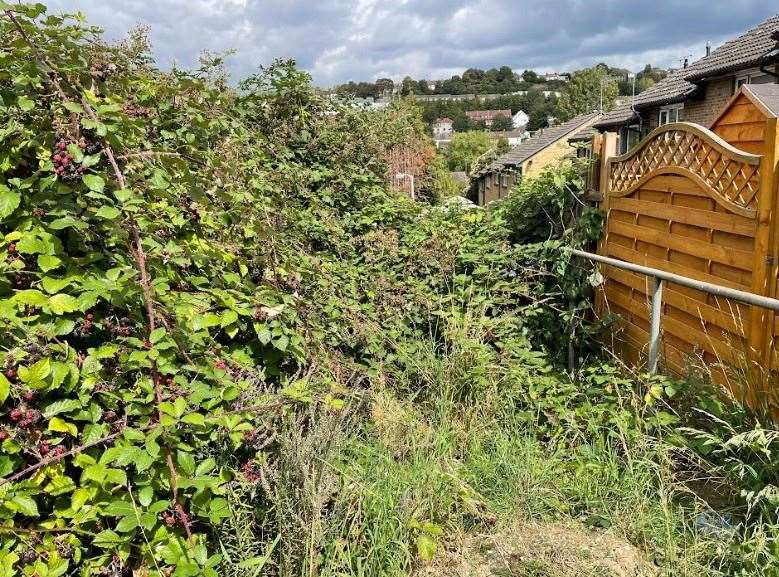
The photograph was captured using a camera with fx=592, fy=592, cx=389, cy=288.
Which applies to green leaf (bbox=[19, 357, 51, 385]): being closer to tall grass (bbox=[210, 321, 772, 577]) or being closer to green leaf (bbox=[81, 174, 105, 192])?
green leaf (bbox=[81, 174, 105, 192])

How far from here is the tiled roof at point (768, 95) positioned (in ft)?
10.5

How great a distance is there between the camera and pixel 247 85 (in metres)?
5.76

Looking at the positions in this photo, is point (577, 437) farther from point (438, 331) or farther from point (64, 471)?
point (64, 471)

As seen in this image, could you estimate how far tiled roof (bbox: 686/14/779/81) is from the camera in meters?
15.6

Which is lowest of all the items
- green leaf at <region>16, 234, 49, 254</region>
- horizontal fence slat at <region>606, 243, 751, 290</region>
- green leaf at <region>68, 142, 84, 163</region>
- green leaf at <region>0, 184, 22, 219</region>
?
horizontal fence slat at <region>606, 243, 751, 290</region>

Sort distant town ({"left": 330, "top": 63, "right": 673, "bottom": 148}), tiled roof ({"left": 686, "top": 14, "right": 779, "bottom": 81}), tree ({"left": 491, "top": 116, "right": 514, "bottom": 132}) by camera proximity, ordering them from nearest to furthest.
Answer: tiled roof ({"left": 686, "top": 14, "right": 779, "bottom": 81})
distant town ({"left": 330, "top": 63, "right": 673, "bottom": 148})
tree ({"left": 491, "top": 116, "right": 514, "bottom": 132})

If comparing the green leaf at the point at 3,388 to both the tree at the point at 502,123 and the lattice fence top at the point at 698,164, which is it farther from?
the tree at the point at 502,123

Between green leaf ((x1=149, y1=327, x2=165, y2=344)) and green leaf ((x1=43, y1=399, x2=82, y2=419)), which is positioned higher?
green leaf ((x1=149, y1=327, x2=165, y2=344))

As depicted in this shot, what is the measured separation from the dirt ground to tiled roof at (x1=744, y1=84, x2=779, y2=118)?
2.33m

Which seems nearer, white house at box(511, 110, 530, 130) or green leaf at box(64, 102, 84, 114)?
green leaf at box(64, 102, 84, 114)

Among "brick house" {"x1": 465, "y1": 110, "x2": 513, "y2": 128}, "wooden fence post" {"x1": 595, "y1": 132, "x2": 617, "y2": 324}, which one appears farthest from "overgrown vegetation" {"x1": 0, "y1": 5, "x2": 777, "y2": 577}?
"brick house" {"x1": 465, "y1": 110, "x2": 513, "y2": 128}

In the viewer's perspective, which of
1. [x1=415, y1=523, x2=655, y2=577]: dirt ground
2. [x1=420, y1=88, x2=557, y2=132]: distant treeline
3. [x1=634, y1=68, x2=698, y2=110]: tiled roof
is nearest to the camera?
[x1=415, y1=523, x2=655, y2=577]: dirt ground

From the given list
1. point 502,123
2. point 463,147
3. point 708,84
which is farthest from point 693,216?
point 502,123

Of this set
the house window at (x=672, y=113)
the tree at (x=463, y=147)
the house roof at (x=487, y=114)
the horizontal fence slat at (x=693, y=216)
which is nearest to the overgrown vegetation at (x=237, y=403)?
the horizontal fence slat at (x=693, y=216)
